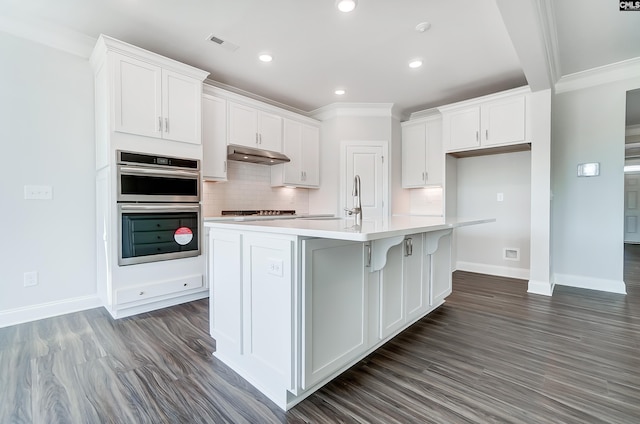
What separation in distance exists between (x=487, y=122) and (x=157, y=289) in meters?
4.42

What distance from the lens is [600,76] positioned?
3455 millimetres

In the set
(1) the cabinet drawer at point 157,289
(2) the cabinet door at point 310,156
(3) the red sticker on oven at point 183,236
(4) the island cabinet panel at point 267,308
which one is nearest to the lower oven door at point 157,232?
(3) the red sticker on oven at point 183,236

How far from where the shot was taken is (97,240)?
3.02 meters

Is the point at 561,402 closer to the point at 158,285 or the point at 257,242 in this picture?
the point at 257,242

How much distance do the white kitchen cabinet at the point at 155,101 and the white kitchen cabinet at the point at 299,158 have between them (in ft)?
5.02

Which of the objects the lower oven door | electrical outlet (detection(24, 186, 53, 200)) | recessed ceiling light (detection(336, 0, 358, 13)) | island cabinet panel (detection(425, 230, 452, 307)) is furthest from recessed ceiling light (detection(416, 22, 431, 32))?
electrical outlet (detection(24, 186, 53, 200))

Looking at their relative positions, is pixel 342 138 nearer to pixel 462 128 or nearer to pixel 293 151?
pixel 293 151

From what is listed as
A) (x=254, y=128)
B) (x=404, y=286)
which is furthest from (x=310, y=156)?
(x=404, y=286)

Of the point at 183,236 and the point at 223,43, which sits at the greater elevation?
the point at 223,43

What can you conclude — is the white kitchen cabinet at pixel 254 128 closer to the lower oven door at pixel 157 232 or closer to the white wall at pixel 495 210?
the lower oven door at pixel 157 232

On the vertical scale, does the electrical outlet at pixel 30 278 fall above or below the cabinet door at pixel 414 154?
below

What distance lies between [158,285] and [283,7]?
9.11ft

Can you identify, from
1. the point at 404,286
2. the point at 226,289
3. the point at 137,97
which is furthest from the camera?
the point at 137,97

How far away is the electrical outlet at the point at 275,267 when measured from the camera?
59.5 inches
